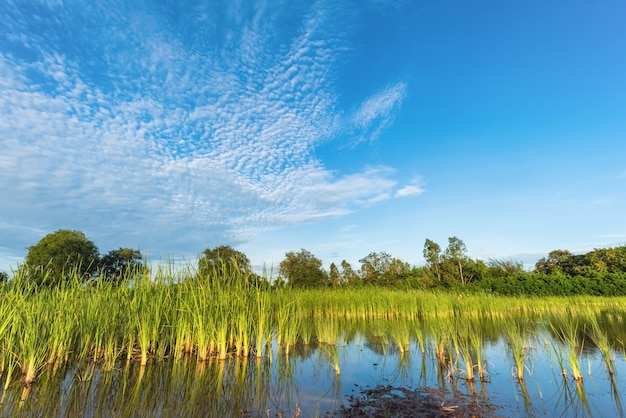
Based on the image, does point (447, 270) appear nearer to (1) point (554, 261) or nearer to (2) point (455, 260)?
(2) point (455, 260)

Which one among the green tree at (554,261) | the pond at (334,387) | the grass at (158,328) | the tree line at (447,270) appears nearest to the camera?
Result: the pond at (334,387)

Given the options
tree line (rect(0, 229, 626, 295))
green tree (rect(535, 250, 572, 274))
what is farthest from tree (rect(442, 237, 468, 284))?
green tree (rect(535, 250, 572, 274))

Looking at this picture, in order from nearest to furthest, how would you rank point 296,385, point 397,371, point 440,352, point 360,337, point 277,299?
point 296,385 → point 397,371 → point 440,352 → point 277,299 → point 360,337

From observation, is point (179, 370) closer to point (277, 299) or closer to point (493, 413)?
point (277, 299)

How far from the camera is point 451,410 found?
3.48 meters

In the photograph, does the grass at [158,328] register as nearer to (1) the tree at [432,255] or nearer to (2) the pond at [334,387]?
(2) the pond at [334,387]

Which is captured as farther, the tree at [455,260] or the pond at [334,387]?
the tree at [455,260]

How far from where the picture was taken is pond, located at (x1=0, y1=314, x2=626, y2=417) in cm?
357

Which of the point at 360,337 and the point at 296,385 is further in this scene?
the point at 360,337

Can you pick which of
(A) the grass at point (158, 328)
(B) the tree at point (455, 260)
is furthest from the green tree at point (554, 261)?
(A) the grass at point (158, 328)

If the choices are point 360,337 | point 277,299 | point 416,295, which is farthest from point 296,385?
point 416,295

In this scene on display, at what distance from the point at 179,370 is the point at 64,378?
1554mm

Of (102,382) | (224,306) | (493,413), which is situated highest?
(224,306)

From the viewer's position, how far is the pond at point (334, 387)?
141 inches
